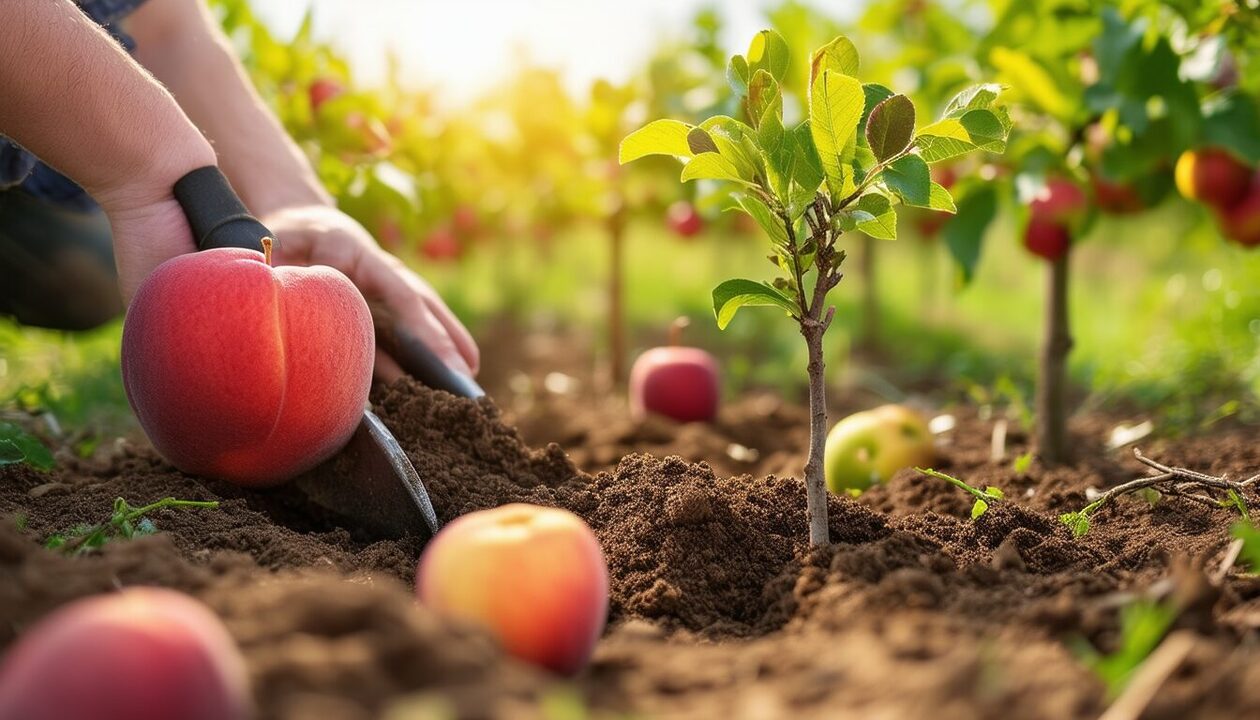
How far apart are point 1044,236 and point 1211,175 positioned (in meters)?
0.55

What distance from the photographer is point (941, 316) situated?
26.0ft

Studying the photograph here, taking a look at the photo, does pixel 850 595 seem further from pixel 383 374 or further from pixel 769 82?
pixel 383 374

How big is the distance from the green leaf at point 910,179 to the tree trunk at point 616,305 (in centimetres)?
345

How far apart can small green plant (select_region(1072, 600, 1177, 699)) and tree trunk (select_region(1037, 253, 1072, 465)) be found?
1.57m

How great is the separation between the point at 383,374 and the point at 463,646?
1.41 metres

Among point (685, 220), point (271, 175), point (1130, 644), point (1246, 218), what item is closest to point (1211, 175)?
point (1246, 218)

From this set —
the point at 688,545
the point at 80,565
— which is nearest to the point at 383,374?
the point at 688,545

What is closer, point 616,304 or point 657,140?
point 657,140

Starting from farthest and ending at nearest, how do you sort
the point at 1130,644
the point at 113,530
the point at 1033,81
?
the point at 1033,81
the point at 113,530
the point at 1130,644

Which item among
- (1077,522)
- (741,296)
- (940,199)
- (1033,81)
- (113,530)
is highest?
(1033,81)

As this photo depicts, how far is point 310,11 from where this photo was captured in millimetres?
3951

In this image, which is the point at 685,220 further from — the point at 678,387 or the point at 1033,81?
the point at 1033,81

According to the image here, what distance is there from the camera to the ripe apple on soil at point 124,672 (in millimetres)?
859

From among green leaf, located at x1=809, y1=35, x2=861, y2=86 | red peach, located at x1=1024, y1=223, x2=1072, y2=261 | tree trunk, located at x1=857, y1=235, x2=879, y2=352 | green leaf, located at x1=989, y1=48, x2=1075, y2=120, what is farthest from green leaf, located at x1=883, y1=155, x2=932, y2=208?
tree trunk, located at x1=857, y1=235, x2=879, y2=352
